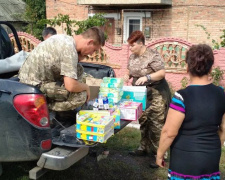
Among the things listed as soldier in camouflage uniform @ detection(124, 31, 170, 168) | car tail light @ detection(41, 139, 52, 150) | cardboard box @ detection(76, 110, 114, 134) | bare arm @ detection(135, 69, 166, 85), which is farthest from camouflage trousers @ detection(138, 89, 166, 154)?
car tail light @ detection(41, 139, 52, 150)

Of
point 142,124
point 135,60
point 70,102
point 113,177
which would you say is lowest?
point 113,177

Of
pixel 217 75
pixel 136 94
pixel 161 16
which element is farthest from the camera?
pixel 161 16

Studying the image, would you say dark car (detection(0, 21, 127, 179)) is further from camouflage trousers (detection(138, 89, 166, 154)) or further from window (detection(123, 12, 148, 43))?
window (detection(123, 12, 148, 43))

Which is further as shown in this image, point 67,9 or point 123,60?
point 67,9

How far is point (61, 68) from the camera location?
9.48 feet

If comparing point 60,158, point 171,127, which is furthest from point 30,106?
point 171,127

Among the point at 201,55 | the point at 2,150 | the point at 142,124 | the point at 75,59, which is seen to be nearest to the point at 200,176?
the point at 201,55

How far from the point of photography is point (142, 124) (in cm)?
450

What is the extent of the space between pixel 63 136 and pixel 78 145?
0.23m

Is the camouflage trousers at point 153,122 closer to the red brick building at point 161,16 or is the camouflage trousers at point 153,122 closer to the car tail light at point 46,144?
the car tail light at point 46,144

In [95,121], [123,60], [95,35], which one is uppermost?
[95,35]

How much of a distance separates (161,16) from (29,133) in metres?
11.2

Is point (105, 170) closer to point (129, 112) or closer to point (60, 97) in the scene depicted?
point (129, 112)

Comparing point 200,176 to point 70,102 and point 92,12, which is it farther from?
point 92,12
